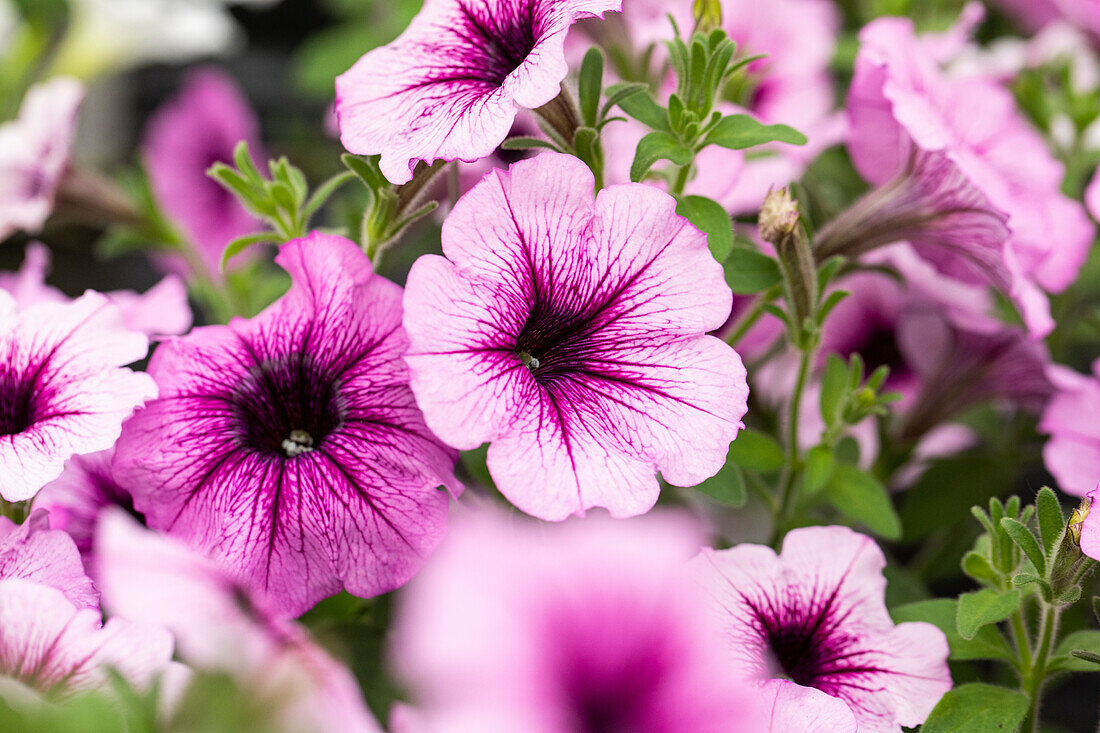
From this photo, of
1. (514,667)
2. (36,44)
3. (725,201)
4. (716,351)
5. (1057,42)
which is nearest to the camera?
(514,667)

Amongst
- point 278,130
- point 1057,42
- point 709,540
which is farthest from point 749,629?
point 278,130

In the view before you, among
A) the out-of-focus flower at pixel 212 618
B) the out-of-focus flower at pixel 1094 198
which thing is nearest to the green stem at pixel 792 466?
the out-of-focus flower at pixel 1094 198

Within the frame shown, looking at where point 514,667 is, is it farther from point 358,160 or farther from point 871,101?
point 871,101

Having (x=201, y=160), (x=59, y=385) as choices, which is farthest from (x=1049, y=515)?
(x=201, y=160)

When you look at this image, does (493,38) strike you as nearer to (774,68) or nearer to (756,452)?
(756,452)

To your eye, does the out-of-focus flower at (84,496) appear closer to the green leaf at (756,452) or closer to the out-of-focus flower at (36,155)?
the out-of-focus flower at (36,155)

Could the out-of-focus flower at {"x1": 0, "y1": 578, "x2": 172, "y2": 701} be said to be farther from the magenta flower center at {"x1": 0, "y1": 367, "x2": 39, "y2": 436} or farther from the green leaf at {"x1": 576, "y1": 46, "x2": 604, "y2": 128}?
the green leaf at {"x1": 576, "y1": 46, "x2": 604, "y2": 128}
